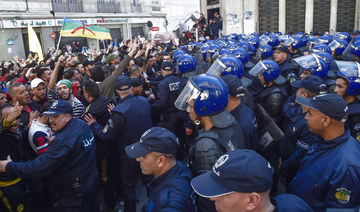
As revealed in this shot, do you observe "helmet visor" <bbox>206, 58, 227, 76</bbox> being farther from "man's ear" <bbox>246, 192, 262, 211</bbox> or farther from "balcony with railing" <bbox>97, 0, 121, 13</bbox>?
"balcony with railing" <bbox>97, 0, 121, 13</bbox>

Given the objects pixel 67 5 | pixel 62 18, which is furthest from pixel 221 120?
pixel 67 5

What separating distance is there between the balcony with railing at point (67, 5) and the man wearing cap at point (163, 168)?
2996 cm

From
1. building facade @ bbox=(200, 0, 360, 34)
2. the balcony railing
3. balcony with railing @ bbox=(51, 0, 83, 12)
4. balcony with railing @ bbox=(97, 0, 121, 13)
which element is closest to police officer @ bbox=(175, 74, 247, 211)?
building facade @ bbox=(200, 0, 360, 34)

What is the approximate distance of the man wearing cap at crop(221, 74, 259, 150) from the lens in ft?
10.6

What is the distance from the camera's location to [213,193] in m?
1.59

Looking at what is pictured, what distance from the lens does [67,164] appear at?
3.21 meters

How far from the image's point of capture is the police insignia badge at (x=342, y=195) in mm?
2061

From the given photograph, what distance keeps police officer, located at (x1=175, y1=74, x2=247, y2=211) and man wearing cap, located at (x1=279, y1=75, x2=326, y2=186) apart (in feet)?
2.47

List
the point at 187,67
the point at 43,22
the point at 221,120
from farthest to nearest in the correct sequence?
1. the point at 43,22
2. the point at 187,67
3. the point at 221,120

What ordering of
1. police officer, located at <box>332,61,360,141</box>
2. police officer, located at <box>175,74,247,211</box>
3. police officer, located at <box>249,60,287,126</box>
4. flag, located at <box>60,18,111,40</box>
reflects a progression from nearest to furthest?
police officer, located at <box>175,74,247,211</box>
police officer, located at <box>332,61,360,141</box>
police officer, located at <box>249,60,287,126</box>
flag, located at <box>60,18,111,40</box>

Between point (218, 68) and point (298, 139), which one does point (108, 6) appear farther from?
point (298, 139)

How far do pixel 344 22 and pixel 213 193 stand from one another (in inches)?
850

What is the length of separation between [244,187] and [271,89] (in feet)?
11.7

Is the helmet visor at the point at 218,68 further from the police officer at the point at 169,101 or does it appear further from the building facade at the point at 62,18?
the building facade at the point at 62,18
